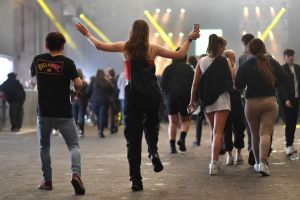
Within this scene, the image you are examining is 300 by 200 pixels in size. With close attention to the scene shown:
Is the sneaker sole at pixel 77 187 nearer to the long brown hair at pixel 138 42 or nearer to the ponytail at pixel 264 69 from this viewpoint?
the long brown hair at pixel 138 42

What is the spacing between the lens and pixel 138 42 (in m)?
6.29

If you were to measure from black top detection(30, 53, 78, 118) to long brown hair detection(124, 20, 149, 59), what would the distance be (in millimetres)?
570

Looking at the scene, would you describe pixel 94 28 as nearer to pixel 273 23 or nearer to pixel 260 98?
pixel 273 23

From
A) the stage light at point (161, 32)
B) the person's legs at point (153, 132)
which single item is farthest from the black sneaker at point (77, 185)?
the stage light at point (161, 32)

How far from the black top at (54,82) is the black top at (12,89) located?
426 inches

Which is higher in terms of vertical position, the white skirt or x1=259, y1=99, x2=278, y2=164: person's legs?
the white skirt

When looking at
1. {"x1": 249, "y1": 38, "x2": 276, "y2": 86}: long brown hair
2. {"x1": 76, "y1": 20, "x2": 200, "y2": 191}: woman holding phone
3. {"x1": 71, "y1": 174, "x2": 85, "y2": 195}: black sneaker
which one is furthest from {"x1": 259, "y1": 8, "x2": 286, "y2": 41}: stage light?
{"x1": 71, "y1": 174, "x2": 85, "y2": 195}: black sneaker

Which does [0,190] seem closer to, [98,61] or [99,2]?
[99,2]

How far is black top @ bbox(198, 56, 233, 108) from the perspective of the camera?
765 cm

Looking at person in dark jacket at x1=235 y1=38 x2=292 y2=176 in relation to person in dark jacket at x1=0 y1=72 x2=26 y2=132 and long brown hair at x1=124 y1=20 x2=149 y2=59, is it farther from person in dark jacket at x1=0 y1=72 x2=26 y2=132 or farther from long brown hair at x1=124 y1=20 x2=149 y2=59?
person in dark jacket at x1=0 y1=72 x2=26 y2=132

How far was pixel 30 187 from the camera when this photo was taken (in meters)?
6.68

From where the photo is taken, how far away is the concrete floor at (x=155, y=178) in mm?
6077

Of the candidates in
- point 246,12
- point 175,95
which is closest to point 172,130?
point 175,95

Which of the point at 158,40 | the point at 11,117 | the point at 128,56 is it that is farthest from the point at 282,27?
the point at 128,56
